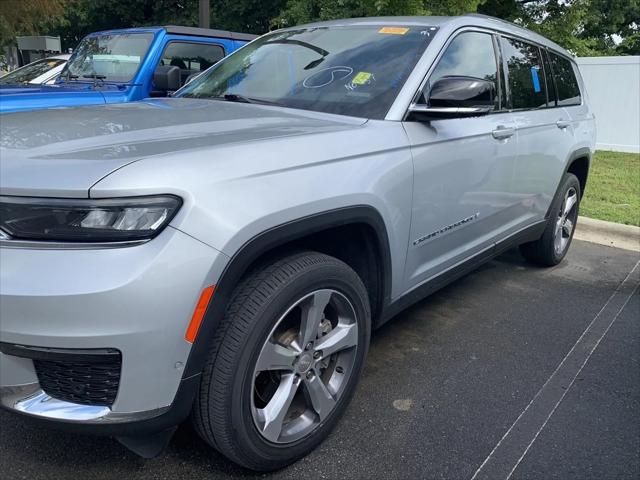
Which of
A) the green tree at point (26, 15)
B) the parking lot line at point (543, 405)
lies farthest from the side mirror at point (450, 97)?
the green tree at point (26, 15)

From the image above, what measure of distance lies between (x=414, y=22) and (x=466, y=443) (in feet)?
7.15

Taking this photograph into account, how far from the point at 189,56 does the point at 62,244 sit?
17.8ft

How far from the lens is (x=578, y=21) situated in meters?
11.6

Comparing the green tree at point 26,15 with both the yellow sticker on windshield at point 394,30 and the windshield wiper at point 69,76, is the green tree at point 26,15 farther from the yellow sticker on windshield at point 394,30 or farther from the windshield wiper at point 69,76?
the yellow sticker on windshield at point 394,30

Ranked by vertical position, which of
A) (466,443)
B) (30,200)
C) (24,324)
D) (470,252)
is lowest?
(466,443)

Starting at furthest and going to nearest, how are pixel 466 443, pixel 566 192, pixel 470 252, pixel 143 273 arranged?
pixel 566 192 < pixel 470 252 < pixel 466 443 < pixel 143 273

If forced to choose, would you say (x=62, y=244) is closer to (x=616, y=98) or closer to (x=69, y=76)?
(x=69, y=76)

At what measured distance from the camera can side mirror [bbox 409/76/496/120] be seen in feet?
8.63

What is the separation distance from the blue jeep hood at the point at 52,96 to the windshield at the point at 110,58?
0.33 metres

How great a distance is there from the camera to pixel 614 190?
7.72 metres

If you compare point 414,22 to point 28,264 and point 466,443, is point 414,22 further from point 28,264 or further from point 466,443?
point 28,264

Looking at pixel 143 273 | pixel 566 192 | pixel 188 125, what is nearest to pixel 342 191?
pixel 188 125

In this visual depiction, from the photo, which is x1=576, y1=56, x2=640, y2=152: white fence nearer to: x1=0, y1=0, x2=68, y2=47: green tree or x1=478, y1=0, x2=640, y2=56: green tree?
x1=478, y1=0, x2=640, y2=56: green tree

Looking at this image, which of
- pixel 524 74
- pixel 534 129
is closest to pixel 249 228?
pixel 534 129
